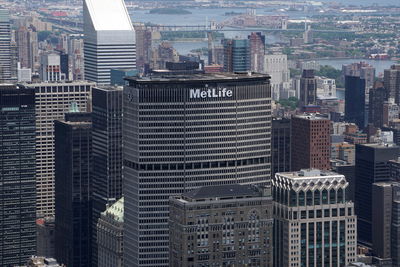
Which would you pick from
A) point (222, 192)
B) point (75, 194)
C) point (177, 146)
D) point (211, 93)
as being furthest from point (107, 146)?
point (222, 192)

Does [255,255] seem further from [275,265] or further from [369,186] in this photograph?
[369,186]

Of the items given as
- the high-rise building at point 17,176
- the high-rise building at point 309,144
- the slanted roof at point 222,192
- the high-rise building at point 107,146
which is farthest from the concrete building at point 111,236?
the high-rise building at point 309,144

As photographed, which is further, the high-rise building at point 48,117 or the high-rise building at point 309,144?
the high-rise building at point 48,117

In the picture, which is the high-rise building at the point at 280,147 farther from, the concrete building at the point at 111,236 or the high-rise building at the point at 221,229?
the high-rise building at the point at 221,229

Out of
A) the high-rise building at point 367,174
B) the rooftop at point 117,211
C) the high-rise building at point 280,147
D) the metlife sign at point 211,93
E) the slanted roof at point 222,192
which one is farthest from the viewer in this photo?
the high-rise building at point 280,147

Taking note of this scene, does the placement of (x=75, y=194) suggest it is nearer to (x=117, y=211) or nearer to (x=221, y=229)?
(x=117, y=211)

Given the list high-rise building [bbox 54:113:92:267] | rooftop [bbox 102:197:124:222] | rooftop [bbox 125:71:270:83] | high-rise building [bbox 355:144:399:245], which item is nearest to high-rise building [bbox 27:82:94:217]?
high-rise building [bbox 54:113:92:267]
